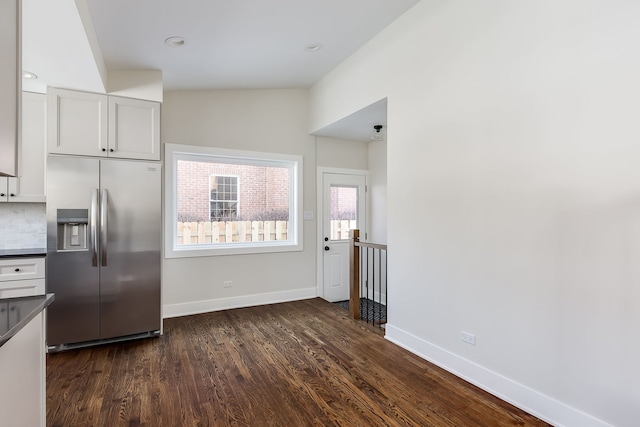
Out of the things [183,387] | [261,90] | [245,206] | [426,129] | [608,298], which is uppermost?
[261,90]

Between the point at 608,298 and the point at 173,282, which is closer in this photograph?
the point at 608,298

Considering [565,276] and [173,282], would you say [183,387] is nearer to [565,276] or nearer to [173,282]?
[173,282]

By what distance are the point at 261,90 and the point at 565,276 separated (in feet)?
13.6

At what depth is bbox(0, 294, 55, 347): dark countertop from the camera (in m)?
1.11

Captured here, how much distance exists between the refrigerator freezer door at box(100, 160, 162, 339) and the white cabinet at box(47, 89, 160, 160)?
0.18 meters

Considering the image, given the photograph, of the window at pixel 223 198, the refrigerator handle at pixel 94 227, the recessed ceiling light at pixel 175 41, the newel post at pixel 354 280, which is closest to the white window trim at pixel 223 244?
the window at pixel 223 198

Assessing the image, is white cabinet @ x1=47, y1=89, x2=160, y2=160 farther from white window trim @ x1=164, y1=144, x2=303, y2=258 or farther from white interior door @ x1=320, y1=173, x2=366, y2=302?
white interior door @ x1=320, y1=173, x2=366, y2=302

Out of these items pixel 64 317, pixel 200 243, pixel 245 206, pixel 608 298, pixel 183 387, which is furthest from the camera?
pixel 245 206

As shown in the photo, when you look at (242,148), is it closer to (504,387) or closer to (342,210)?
(342,210)

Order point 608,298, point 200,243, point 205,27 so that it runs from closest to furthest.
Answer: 1. point 608,298
2. point 205,27
3. point 200,243

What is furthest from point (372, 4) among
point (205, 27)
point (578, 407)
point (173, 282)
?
point (173, 282)

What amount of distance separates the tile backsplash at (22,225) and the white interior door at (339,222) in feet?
11.3

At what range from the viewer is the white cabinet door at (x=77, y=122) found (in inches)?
120

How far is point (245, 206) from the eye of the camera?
4711 millimetres
